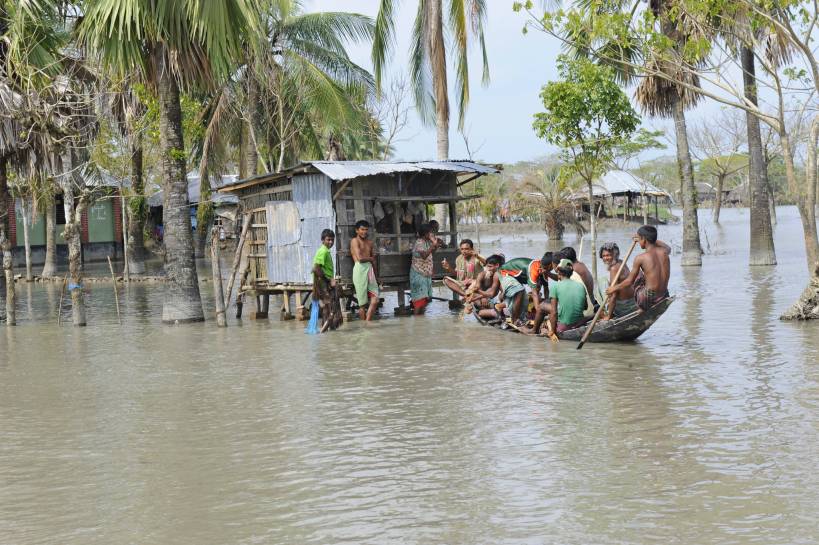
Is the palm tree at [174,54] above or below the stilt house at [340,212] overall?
above

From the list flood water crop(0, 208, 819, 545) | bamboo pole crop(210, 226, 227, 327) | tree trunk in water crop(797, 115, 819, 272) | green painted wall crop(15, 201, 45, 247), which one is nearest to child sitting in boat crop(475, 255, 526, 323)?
flood water crop(0, 208, 819, 545)

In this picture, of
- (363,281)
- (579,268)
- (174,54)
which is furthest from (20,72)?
(579,268)

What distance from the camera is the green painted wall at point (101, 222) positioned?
139ft

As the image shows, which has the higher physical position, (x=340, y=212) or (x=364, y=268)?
(x=340, y=212)

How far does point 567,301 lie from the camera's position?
43.3ft

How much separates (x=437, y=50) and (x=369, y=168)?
743cm

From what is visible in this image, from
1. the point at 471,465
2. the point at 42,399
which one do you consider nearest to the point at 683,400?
the point at 471,465

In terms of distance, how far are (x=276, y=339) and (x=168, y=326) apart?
2.83 meters

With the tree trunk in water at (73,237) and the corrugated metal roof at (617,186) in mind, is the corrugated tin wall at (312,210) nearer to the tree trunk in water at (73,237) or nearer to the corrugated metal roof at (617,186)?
the tree trunk in water at (73,237)

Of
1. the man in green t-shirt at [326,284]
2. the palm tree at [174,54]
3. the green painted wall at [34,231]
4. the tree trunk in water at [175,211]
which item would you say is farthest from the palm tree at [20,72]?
the green painted wall at [34,231]

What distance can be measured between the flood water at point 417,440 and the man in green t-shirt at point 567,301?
1.07 feet

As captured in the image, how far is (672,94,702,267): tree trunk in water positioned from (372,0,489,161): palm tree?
539 centimetres

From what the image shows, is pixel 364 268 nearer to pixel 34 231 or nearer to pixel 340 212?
pixel 340 212

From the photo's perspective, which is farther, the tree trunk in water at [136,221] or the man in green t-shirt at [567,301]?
the tree trunk in water at [136,221]
